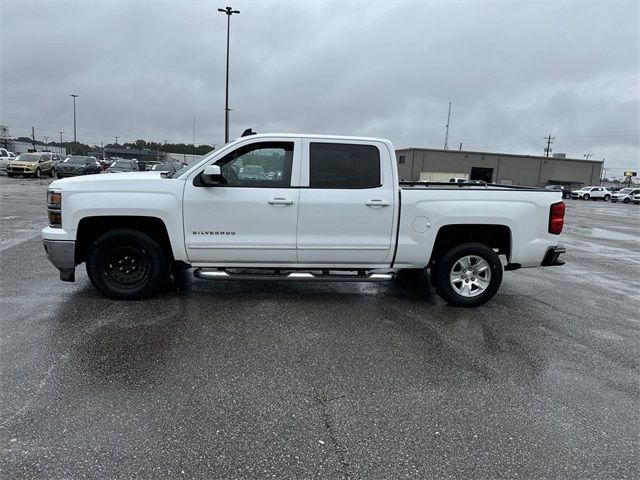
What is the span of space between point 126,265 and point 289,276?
Answer: 196cm

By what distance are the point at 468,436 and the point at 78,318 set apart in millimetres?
4011

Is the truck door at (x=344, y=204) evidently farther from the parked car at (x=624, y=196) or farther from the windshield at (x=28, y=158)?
the parked car at (x=624, y=196)

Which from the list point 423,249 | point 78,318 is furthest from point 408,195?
point 78,318

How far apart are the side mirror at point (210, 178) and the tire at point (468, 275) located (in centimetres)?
284

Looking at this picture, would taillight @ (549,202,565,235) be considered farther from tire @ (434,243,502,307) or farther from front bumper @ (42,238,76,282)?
front bumper @ (42,238,76,282)

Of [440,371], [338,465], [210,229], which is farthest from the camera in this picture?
[210,229]

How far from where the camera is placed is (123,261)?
5504 millimetres

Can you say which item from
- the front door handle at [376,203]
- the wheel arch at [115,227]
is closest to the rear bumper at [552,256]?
the front door handle at [376,203]

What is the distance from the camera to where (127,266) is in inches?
217

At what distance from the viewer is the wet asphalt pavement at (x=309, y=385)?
108 inches

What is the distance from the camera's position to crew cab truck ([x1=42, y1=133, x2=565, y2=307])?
17.2 ft

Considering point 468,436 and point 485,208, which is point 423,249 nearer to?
point 485,208

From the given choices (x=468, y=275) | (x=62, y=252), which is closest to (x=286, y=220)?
(x=468, y=275)

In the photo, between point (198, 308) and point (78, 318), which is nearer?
point (78, 318)
